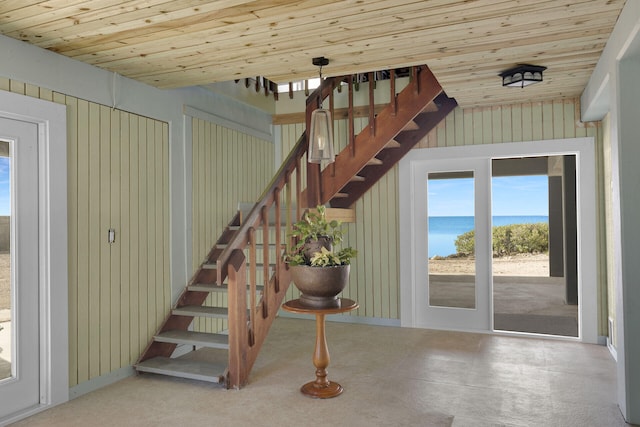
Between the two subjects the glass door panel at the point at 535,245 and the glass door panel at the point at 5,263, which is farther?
the glass door panel at the point at 535,245

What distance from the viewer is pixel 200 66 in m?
3.78

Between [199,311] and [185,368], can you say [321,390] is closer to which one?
[185,368]

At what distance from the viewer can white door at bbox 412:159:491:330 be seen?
542cm

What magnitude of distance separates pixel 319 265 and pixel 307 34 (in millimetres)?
1542

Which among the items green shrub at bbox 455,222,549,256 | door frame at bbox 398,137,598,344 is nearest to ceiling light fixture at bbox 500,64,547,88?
door frame at bbox 398,137,598,344

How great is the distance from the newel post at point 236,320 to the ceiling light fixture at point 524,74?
260 cm

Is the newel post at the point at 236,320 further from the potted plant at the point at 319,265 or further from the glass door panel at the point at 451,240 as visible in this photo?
the glass door panel at the point at 451,240

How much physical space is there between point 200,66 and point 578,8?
2589mm

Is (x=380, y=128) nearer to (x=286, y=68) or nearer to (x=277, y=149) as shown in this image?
(x=286, y=68)

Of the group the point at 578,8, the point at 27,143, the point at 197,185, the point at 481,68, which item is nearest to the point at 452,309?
the point at 481,68

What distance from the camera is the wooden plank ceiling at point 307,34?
2.71m

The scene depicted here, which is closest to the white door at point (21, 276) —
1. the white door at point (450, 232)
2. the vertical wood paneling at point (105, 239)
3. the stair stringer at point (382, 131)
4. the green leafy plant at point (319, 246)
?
the vertical wood paneling at point (105, 239)

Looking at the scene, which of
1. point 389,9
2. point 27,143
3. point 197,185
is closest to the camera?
point 389,9

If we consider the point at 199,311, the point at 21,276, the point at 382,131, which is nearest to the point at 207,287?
the point at 199,311
